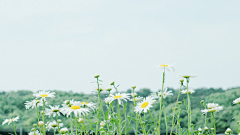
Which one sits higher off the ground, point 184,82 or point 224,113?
point 184,82

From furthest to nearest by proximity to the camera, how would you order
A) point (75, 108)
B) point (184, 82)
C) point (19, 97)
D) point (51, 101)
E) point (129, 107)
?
point (19, 97) → point (51, 101) → point (129, 107) → point (184, 82) → point (75, 108)

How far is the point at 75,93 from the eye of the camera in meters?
5.96

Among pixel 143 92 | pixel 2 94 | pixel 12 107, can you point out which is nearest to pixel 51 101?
pixel 12 107

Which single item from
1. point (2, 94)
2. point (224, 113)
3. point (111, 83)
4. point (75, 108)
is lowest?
point (224, 113)

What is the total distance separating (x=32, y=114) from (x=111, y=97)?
4.39 metres

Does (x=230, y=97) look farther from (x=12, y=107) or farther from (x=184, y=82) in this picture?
(x=12, y=107)

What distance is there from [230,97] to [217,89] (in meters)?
0.36

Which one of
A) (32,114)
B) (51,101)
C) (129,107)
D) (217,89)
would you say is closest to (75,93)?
(51,101)

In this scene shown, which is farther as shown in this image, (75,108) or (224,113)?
(224,113)

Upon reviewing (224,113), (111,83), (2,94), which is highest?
(111,83)

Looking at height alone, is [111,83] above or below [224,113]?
above

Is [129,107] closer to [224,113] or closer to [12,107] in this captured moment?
[224,113]

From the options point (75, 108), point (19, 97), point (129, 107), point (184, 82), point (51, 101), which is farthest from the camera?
point (19, 97)

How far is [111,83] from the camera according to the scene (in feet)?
4.54
